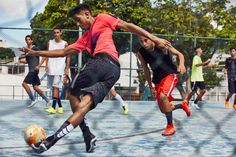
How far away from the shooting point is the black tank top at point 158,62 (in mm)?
4422

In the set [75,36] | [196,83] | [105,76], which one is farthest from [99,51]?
[75,36]

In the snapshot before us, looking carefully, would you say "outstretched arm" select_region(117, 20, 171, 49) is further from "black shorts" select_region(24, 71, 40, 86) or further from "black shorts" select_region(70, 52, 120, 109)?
"black shorts" select_region(24, 71, 40, 86)

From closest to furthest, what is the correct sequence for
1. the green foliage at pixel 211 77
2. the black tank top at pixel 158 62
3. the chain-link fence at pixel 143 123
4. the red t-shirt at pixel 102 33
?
the red t-shirt at pixel 102 33, the chain-link fence at pixel 143 123, the black tank top at pixel 158 62, the green foliage at pixel 211 77

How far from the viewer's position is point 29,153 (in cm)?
331

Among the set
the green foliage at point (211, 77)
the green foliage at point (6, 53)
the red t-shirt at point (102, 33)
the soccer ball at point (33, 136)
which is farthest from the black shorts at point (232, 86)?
the soccer ball at point (33, 136)

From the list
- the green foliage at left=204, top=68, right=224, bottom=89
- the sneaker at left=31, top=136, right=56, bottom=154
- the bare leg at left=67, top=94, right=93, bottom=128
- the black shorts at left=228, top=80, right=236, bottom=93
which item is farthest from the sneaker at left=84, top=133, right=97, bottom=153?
the green foliage at left=204, top=68, right=224, bottom=89

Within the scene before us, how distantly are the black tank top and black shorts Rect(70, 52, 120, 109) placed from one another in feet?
4.31

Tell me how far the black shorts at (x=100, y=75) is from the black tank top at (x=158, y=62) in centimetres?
131

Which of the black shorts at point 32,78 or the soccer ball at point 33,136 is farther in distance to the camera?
the black shorts at point 32,78

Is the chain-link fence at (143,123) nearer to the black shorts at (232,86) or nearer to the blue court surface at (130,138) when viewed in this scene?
the blue court surface at (130,138)

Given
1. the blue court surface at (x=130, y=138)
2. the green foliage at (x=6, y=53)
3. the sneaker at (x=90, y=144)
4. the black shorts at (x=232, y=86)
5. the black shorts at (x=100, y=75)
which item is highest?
the green foliage at (x=6, y=53)

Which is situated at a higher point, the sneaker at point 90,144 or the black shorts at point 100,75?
the black shorts at point 100,75

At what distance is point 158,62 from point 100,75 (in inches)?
57.6

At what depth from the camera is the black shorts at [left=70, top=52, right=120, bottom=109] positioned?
302 cm
